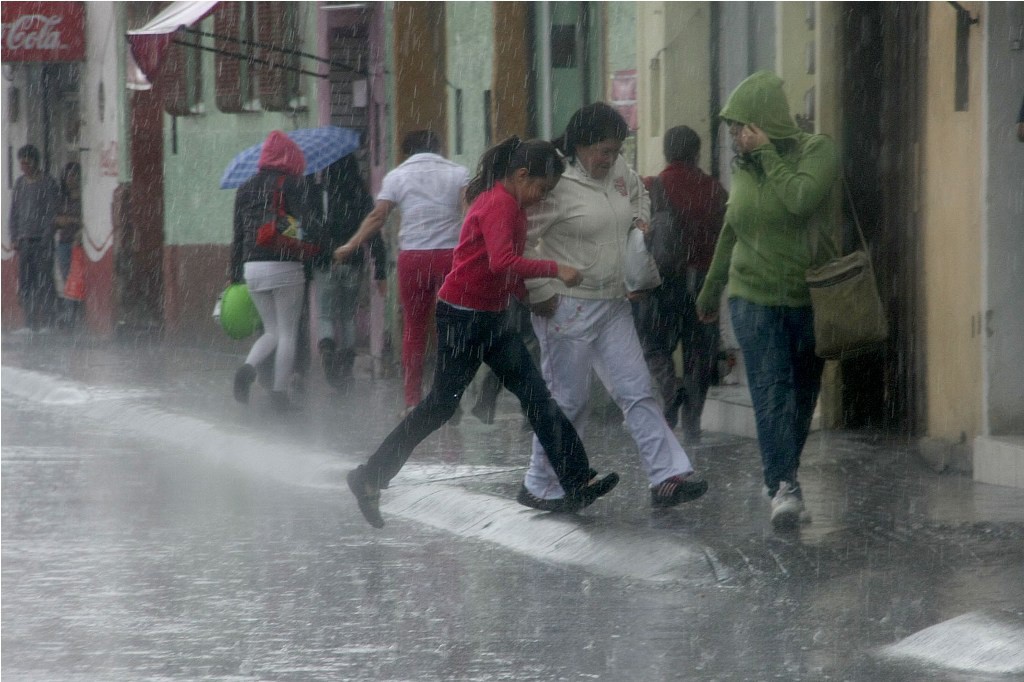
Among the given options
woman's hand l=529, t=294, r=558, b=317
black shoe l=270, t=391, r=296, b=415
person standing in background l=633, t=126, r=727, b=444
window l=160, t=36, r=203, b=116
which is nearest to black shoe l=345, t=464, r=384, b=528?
woman's hand l=529, t=294, r=558, b=317

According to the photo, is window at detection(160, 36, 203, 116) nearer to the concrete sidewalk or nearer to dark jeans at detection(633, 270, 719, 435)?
the concrete sidewalk

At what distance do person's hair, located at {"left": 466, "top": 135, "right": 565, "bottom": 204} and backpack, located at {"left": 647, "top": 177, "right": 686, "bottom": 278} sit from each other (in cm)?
214

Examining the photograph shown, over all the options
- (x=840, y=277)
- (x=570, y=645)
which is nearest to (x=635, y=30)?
(x=840, y=277)

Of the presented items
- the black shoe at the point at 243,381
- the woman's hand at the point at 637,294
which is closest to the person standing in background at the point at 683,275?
the woman's hand at the point at 637,294

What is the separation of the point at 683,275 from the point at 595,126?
96.8 inches

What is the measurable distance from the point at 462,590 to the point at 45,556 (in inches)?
75.6

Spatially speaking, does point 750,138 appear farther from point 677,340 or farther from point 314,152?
point 314,152

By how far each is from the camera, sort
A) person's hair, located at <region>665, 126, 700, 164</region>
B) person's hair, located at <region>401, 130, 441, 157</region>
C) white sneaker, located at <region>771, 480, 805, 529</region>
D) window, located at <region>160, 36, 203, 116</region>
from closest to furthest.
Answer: white sneaker, located at <region>771, 480, 805, 529</region>, person's hair, located at <region>665, 126, 700, 164</region>, person's hair, located at <region>401, 130, 441, 157</region>, window, located at <region>160, 36, 203, 116</region>

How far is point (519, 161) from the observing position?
792 cm

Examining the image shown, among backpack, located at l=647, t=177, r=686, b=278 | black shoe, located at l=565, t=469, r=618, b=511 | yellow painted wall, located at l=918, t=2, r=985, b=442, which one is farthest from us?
backpack, located at l=647, t=177, r=686, b=278

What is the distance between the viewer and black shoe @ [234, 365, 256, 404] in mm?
12914

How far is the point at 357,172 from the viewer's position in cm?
1463

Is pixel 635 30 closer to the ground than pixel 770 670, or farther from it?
farther from it

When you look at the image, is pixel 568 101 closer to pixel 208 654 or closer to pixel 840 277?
pixel 840 277
